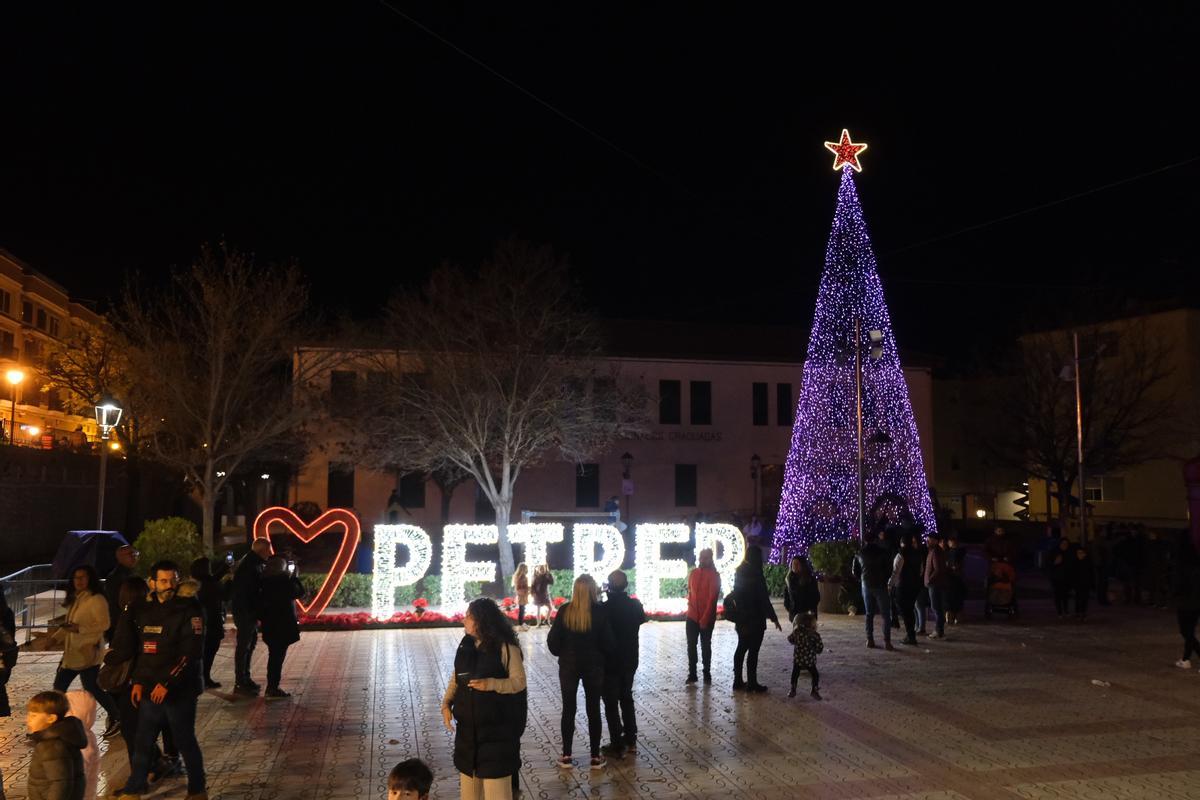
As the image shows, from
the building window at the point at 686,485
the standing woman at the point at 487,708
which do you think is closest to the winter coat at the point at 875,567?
the standing woman at the point at 487,708

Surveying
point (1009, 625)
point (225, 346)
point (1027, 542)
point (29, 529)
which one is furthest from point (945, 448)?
point (29, 529)

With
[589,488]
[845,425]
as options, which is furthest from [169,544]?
[589,488]

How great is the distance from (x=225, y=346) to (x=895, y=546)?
61.8 ft

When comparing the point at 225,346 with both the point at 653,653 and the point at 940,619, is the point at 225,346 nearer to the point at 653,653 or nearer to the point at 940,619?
the point at 653,653

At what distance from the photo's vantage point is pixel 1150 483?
135 feet

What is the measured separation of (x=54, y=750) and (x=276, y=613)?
6.15 metres

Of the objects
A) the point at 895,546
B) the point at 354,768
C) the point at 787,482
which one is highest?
the point at 787,482

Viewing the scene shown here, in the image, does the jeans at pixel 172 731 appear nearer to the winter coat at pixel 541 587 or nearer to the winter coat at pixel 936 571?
the winter coat at pixel 541 587

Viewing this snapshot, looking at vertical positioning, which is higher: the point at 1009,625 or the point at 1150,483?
the point at 1150,483

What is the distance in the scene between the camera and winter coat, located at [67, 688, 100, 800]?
17.8ft

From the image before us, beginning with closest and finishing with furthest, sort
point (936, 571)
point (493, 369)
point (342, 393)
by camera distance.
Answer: point (936, 571)
point (493, 369)
point (342, 393)

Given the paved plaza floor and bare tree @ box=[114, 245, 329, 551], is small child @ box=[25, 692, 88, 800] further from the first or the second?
bare tree @ box=[114, 245, 329, 551]

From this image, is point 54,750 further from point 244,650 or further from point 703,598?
point 703,598

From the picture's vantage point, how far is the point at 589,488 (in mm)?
43750
